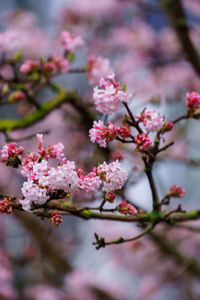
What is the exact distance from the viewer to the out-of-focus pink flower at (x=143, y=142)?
23.1 inches

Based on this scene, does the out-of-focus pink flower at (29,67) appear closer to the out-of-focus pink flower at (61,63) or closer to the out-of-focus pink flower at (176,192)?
the out-of-focus pink flower at (61,63)

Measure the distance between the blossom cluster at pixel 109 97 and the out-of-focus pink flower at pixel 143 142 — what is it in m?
0.06

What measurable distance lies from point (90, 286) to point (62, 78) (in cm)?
231

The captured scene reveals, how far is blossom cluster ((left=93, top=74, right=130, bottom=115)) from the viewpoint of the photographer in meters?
0.59

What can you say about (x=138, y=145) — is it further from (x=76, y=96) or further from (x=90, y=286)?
(x=90, y=286)

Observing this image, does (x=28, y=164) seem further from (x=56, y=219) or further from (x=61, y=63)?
(x=61, y=63)

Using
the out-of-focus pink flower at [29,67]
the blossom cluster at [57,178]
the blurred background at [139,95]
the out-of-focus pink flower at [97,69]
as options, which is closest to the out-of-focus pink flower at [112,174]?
the blossom cluster at [57,178]

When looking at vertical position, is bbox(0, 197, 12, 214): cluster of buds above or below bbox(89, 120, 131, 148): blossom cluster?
below

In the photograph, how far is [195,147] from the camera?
2824 millimetres

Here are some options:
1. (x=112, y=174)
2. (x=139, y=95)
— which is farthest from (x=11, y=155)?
(x=139, y=95)

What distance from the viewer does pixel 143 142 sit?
0.59 metres

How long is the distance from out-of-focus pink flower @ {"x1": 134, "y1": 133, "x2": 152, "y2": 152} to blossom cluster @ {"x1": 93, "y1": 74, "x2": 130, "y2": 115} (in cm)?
6

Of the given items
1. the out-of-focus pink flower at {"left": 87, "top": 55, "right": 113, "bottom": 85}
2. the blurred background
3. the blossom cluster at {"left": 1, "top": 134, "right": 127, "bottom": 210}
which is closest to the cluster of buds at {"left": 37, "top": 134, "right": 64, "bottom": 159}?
the blossom cluster at {"left": 1, "top": 134, "right": 127, "bottom": 210}

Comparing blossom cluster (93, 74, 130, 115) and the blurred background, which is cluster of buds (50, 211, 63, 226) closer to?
blossom cluster (93, 74, 130, 115)
